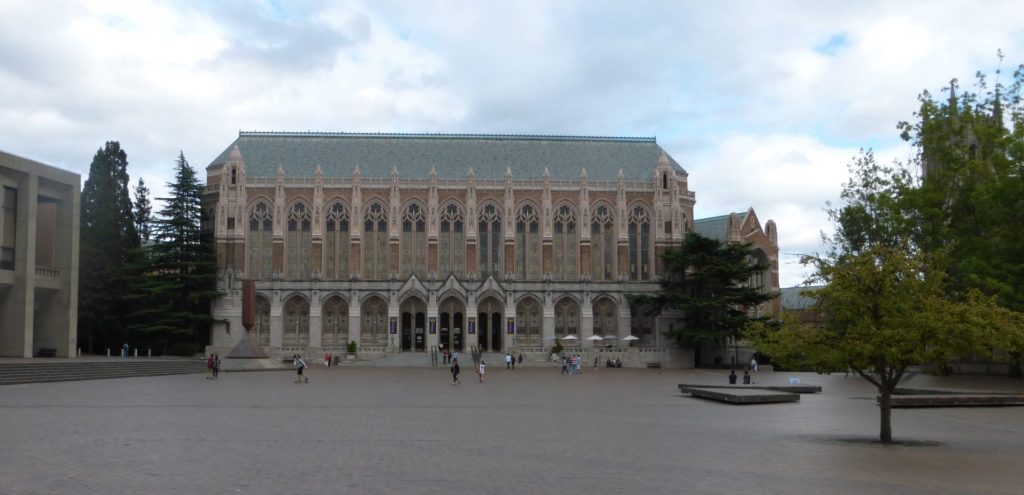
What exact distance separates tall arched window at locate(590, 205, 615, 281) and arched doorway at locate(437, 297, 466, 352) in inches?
471

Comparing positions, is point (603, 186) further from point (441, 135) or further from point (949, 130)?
point (949, 130)

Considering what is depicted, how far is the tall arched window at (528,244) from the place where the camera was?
84.1m

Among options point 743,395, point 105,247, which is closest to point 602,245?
point 105,247

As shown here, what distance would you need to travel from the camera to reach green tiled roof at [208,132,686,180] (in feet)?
285

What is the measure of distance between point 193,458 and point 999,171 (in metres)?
44.0

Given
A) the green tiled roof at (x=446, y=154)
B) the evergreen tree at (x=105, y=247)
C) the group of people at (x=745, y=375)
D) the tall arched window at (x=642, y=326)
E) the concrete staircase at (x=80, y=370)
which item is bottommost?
the group of people at (x=745, y=375)

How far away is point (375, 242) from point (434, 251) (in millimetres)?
5123

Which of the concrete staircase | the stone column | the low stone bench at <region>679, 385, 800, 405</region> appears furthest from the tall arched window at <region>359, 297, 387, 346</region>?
the low stone bench at <region>679, 385, 800, 405</region>

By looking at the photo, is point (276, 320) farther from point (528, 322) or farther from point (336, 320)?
Answer: point (528, 322)

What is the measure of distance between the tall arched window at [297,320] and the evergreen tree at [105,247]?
1318 cm

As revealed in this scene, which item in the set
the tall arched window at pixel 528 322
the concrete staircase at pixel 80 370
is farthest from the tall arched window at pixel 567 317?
the concrete staircase at pixel 80 370

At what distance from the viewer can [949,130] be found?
5475cm

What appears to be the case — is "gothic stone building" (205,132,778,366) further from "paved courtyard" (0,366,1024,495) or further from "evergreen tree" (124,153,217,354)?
"paved courtyard" (0,366,1024,495)

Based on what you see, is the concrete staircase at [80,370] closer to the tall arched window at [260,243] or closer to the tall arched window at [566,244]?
the tall arched window at [260,243]
